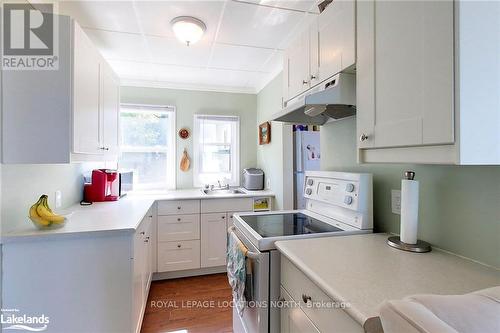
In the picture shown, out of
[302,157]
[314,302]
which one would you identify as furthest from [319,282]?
[302,157]

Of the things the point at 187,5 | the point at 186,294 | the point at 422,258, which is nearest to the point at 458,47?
the point at 422,258

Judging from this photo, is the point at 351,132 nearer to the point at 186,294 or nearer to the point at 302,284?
the point at 302,284

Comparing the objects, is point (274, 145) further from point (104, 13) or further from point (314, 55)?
point (104, 13)

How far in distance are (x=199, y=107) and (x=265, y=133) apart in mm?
1010

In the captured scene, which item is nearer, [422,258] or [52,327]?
[422,258]

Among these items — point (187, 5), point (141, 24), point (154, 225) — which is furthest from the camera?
point (154, 225)

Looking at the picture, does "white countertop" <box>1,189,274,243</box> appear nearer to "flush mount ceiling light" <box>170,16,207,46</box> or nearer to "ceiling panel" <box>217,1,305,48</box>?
"flush mount ceiling light" <box>170,16,207,46</box>

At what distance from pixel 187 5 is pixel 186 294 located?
8.08 ft

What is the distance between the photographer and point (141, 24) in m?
1.90

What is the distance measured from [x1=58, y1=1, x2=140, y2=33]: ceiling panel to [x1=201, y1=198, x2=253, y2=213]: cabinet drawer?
1.78 meters

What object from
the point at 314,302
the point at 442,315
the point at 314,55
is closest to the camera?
the point at 442,315

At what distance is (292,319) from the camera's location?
102 centimetres

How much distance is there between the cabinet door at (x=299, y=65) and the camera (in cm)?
151

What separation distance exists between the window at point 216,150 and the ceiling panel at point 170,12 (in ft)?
4.95
